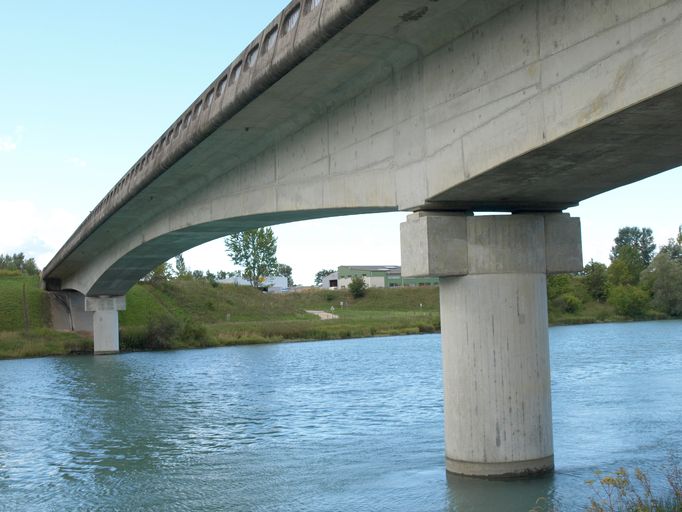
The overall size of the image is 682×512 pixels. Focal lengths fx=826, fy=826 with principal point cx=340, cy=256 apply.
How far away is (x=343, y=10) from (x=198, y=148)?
1043cm

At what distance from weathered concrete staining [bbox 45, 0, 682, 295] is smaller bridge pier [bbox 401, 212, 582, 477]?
0.57m

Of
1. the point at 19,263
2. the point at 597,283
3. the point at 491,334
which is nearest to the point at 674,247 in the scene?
the point at 597,283

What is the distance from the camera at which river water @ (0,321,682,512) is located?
42.4 ft

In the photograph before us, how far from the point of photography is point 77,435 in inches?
815

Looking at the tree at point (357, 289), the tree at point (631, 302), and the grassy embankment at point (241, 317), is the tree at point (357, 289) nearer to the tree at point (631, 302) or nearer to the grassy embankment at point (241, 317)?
the grassy embankment at point (241, 317)

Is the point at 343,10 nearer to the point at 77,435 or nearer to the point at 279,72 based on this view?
the point at 279,72

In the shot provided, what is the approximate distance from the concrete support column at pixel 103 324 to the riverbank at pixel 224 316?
72.1 inches

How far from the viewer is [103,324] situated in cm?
5366

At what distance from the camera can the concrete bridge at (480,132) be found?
29.3 ft

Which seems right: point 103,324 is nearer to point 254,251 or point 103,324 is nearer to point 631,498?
point 631,498

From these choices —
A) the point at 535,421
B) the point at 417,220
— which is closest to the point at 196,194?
the point at 417,220

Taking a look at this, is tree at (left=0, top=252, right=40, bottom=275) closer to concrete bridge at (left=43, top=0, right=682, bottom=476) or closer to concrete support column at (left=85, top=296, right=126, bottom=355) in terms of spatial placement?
concrete support column at (left=85, top=296, right=126, bottom=355)

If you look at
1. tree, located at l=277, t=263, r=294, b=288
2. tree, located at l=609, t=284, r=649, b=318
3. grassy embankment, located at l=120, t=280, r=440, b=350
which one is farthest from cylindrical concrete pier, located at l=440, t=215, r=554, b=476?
tree, located at l=277, t=263, r=294, b=288

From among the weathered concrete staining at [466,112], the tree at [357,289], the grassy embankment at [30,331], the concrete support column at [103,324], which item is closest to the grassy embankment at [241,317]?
the concrete support column at [103,324]
